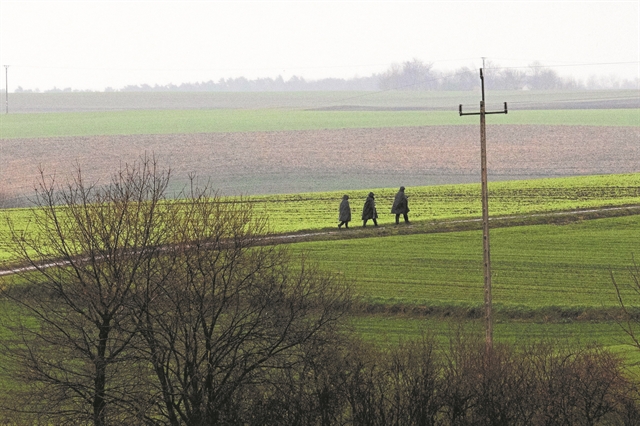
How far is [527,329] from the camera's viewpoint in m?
31.6

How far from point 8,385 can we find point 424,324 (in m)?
12.0

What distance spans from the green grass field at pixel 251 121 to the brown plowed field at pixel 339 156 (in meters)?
4.44

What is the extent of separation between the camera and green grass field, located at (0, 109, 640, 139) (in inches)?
4031

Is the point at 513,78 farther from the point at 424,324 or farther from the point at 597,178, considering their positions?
the point at 424,324

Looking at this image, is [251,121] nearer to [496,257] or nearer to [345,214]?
[345,214]

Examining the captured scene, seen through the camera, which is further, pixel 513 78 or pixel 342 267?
pixel 513 78

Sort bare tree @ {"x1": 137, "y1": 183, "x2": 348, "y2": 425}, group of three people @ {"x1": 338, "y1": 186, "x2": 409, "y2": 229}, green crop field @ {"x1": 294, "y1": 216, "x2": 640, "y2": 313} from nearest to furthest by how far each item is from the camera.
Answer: bare tree @ {"x1": 137, "y1": 183, "x2": 348, "y2": 425} < green crop field @ {"x1": 294, "y1": 216, "x2": 640, "y2": 313} < group of three people @ {"x1": 338, "y1": 186, "x2": 409, "y2": 229}

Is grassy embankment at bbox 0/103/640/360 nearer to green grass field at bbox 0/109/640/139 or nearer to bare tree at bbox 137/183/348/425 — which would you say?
bare tree at bbox 137/183/348/425

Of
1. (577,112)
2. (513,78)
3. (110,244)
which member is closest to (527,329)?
(110,244)

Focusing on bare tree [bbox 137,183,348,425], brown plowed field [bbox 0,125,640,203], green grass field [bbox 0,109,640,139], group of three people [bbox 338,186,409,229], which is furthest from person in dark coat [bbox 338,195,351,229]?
green grass field [bbox 0,109,640,139]

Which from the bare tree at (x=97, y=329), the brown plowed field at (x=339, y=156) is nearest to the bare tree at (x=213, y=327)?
the bare tree at (x=97, y=329)

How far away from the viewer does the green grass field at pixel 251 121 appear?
102 m

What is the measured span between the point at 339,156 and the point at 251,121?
24.0 m

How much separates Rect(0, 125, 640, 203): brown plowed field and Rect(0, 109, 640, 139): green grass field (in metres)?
4.44
